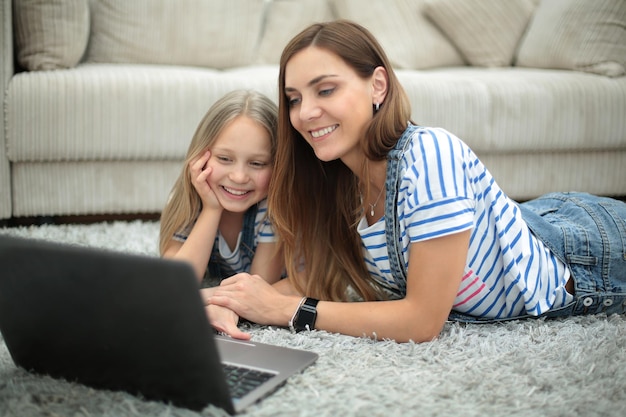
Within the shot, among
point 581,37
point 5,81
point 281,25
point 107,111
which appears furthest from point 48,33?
point 581,37

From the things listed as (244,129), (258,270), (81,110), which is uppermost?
(244,129)

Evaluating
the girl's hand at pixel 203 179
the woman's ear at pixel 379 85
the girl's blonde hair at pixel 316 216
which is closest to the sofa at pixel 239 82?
the girl's hand at pixel 203 179

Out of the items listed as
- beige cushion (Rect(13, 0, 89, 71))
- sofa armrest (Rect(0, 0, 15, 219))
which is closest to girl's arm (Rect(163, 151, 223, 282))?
sofa armrest (Rect(0, 0, 15, 219))

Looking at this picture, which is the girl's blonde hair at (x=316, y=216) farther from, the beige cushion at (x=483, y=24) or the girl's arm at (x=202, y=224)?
the beige cushion at (x=483, y=24)

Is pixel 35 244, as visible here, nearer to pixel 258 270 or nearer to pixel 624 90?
pixel 258 270

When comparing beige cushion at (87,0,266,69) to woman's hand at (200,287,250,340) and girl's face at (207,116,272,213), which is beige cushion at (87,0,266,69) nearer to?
girl's face at (207,116,272,213)

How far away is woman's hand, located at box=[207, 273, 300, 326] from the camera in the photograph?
4.28 ft

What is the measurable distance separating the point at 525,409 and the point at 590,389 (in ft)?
0.45

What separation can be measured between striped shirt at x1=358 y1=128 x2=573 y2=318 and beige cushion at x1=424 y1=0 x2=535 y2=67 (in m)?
1.68

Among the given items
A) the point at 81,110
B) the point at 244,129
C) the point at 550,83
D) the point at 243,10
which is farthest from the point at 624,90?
the point at 81,110

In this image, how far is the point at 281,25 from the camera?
111 inches

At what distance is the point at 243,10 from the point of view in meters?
2.70

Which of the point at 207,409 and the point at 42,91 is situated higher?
the point at 42,91

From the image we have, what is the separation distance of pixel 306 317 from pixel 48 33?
1.48 m
